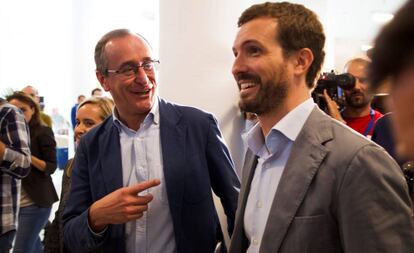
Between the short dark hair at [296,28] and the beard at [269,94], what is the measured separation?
89 mm

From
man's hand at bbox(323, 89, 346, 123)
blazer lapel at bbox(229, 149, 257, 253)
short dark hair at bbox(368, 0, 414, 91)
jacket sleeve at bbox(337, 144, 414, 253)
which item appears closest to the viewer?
short dark hair at bbox(368, 0, 414, 91)

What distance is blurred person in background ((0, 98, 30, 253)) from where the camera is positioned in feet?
6.65

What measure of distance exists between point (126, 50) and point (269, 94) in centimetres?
64

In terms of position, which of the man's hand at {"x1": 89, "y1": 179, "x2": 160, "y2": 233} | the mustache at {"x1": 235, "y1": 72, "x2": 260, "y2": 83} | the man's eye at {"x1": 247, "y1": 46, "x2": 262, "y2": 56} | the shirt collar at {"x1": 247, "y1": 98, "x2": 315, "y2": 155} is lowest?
the man's hand at {"x1": 89, "y1": 179, "x2": 160, "y2": 233}

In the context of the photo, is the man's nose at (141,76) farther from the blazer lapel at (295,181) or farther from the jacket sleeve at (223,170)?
the blazer lapel at (295,181)

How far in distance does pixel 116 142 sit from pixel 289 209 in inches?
29.7

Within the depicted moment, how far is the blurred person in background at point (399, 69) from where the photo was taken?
35 cm

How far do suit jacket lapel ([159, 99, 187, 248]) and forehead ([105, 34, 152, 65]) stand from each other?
226 mm

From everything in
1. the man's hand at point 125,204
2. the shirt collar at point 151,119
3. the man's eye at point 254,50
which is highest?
the man's eye at point 254,50

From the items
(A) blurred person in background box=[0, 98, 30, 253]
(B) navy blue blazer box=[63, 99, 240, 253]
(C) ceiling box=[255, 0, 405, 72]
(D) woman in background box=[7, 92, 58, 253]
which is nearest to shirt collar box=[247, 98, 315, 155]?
(B) navy blue blazer box=[63, 99, 240, 253]

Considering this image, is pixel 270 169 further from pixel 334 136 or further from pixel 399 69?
pixel 399 69

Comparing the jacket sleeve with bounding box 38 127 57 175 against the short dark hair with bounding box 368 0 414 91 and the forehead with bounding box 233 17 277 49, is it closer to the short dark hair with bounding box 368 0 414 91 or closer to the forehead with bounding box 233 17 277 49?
the forehead with bounding box 233 17 277 49

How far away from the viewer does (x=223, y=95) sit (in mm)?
3080

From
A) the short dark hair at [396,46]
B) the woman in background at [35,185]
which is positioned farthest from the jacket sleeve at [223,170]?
the woman in background at [35,185]
